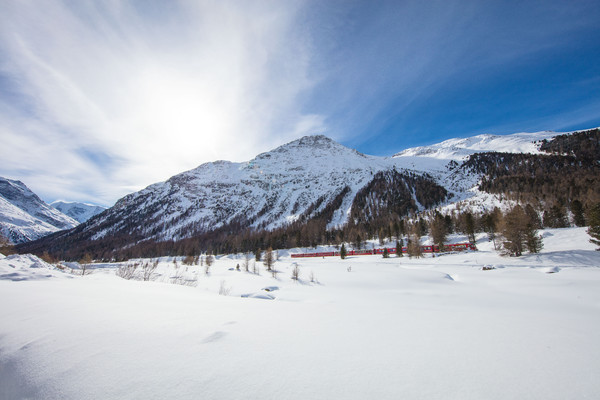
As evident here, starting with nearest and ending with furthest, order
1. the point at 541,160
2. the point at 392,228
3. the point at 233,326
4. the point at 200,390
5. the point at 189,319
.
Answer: the point at 200,390 → the point at 233,326 → the point at 189,319 → the point at 392,228 → the point at 541,160

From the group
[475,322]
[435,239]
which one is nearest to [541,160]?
[435,239]

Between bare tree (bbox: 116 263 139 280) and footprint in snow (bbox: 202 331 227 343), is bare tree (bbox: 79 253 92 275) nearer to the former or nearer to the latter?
bare tree (bbox: 116 263 139 280)

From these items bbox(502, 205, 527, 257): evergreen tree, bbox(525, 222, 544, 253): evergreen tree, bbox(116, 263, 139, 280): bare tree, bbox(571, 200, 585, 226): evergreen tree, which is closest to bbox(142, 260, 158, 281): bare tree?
bbox(116, 263, 139, 280): bare tree

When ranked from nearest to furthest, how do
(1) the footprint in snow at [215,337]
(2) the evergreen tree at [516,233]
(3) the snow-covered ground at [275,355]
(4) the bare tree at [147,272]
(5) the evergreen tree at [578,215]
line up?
(3) the snow-covered ground at [275,355] < (1) the footprint in snow at [215,337] < (4) the bare tree at [147,272] < (2) the evergreen tree at [516,233] < (5) the evergreen tree at [578,215]

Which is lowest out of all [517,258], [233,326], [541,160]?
→ [517,258]

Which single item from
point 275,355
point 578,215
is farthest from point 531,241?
point 275,355

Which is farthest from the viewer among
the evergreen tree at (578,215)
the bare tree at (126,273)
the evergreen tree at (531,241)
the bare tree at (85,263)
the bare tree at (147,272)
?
the evergreen tree at (578,215)

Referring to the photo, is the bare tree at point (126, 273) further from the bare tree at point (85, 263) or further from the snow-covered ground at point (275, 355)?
the snow-covered ground at point (275, 355)

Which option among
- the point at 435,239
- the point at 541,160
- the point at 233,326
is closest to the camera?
the point at 233,326

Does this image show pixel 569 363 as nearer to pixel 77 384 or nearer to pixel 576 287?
pixel 77 384

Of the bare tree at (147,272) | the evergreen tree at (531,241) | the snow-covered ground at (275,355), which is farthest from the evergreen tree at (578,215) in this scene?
the bare tree at (147,272)

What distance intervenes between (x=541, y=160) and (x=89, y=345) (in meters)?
219

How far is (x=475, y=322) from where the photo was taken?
4645 millimetres

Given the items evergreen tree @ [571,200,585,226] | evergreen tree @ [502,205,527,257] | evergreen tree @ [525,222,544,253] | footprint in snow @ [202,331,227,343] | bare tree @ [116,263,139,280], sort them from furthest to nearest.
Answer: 1. evergreen tree @ [571,200,585,226]
2. evergreen tree @ [502,205,527,257]
3. evergreen tree @ [525,222,544,253]
4. bare tree @ [116,263,139,280]
5. footprint in snow @ [202,331,227,343]
